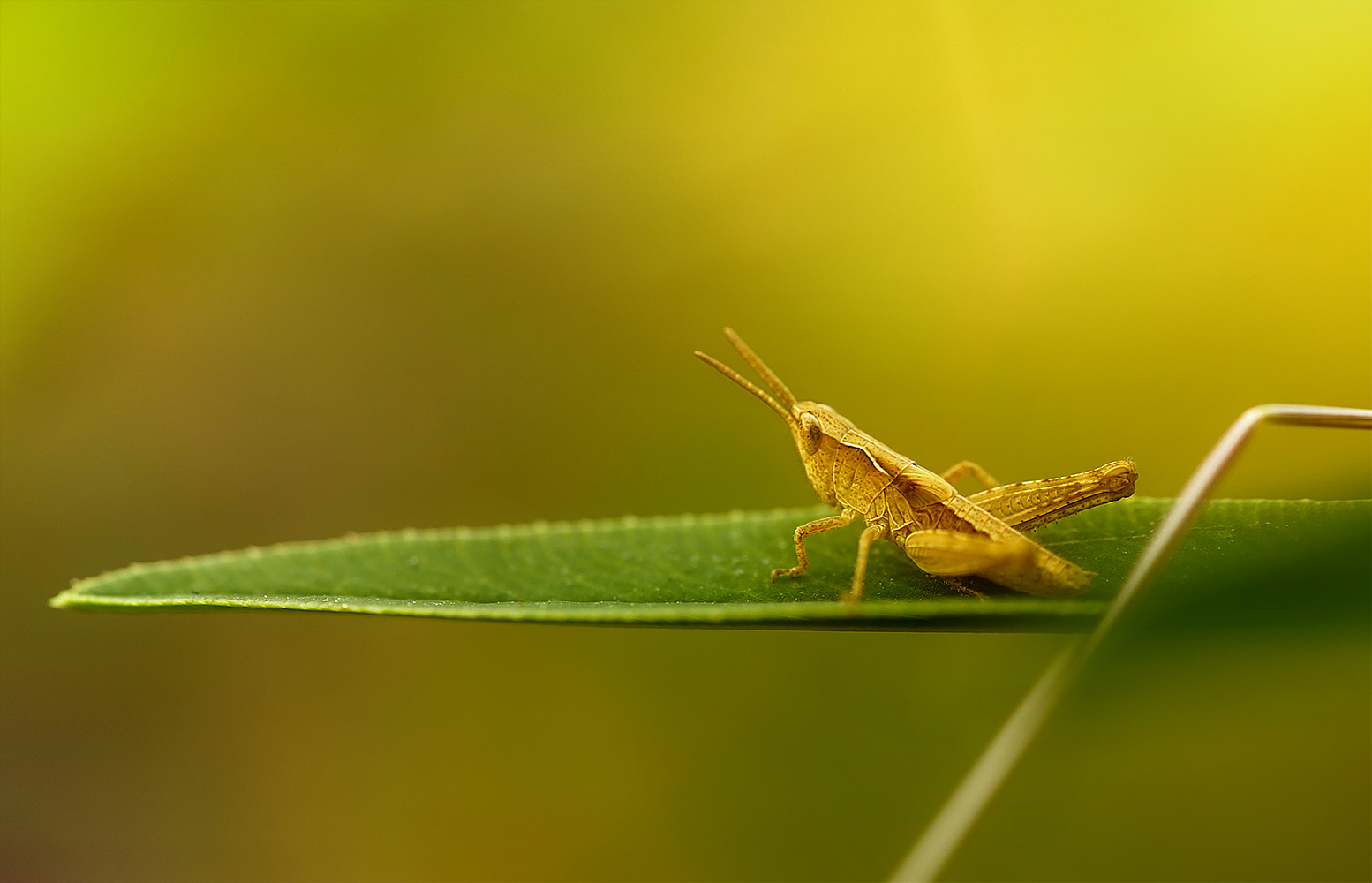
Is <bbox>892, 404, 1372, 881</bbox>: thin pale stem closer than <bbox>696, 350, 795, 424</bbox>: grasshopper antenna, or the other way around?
<bbox>892, 404, 1372, 881</bbox>: thin pale stem

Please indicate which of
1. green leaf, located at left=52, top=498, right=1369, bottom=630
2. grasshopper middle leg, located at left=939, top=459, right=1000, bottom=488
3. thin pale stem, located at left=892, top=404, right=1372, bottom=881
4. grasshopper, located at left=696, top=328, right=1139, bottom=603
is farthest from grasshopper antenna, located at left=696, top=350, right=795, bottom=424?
thin pale stem, located at left=892, top=404, right=1372, bottom=881

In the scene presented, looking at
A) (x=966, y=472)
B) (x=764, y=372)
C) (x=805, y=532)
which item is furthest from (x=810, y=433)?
(x=966, y=472)

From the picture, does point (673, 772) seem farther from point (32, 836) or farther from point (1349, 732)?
point (32, 836)

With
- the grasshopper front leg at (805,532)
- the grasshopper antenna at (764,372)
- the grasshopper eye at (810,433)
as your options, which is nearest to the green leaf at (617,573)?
the grasshopper front leg at (805,532)

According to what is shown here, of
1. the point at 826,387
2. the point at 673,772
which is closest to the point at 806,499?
the point at 826,387

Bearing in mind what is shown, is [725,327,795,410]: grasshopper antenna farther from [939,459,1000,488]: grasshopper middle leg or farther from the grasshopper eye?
[939,459,1000,488]: grasshopper middle leg
